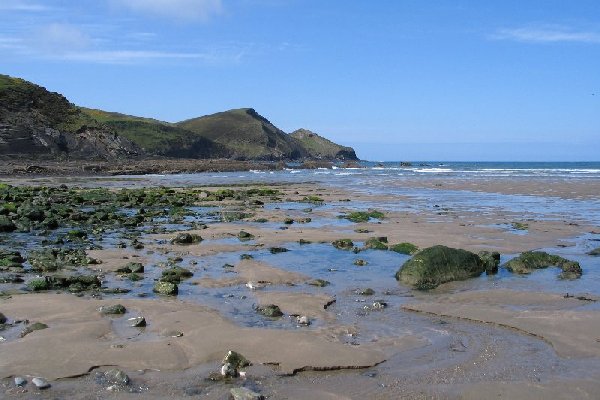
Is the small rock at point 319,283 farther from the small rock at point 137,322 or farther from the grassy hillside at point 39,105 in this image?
the grassy hillside at point 39,105

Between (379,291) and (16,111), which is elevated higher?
(16,111)

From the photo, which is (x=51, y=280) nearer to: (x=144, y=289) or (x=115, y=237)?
(x=144, y=289)

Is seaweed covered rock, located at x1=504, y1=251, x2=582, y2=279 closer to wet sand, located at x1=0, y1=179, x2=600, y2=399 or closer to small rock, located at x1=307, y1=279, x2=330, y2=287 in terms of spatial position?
wet sand, located at x1=0, y1=179, x2=600, y2=399

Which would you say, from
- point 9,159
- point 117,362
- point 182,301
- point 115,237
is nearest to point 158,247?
point 115,237

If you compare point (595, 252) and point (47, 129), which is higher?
point (47, 129)

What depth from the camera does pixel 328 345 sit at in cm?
807

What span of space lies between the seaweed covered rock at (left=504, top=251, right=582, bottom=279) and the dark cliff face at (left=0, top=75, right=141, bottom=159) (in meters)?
84.6

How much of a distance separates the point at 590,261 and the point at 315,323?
9.24 m

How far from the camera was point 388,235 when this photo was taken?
19.9 m

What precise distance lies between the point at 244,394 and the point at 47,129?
98985mm

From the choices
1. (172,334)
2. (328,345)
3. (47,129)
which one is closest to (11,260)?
(172,334)

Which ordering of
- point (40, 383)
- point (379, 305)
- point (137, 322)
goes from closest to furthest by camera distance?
Answer: point (40, 383)
point (137, 322)
point (379, 305)

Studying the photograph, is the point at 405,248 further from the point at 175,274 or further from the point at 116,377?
the point at 116,377

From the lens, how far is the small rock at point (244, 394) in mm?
6160
